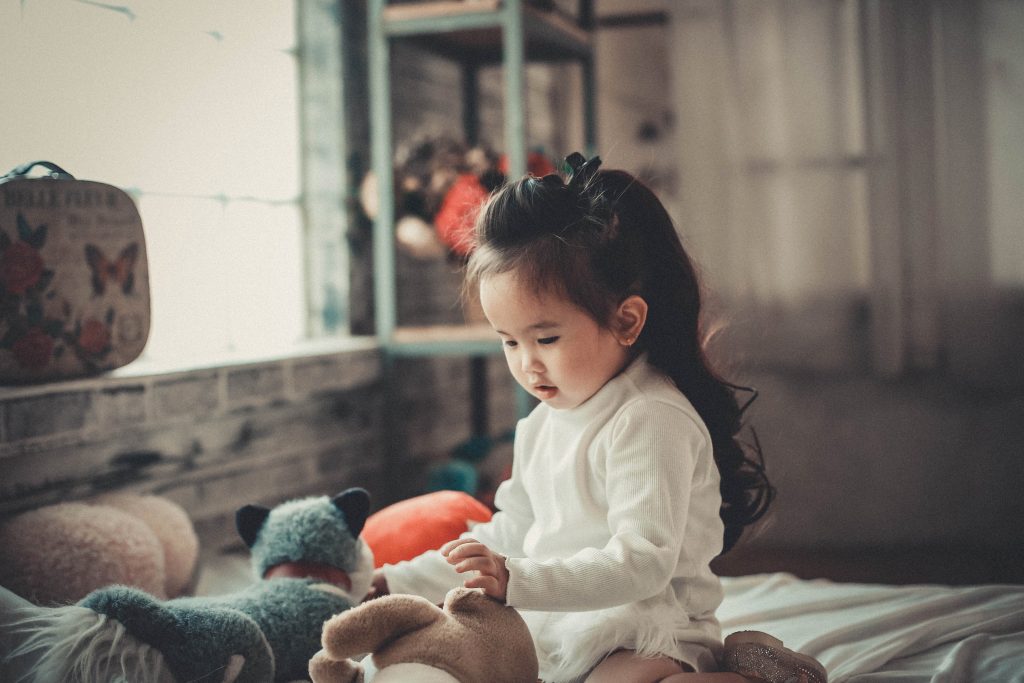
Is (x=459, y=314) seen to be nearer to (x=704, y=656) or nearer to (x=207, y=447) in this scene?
(x=207, y=447)

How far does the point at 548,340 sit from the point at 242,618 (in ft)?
1.56

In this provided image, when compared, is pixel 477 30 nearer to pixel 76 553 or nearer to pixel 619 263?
pixel 619 263

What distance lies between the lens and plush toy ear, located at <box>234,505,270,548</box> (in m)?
1.30

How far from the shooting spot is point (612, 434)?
112cm

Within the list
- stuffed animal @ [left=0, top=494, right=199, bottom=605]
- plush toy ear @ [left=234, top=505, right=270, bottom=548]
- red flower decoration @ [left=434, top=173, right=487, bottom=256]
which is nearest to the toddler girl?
plush toy ear @ [left=234, top=505, right=270, bottom=548]

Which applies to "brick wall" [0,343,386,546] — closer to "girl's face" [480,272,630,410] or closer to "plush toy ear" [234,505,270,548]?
"plush toy ear" [234,505,270,548]

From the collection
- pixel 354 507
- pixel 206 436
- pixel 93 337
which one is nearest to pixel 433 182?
pixel 206 436

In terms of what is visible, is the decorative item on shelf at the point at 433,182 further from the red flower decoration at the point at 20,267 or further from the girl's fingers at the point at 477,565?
the girl's fingers at the point at 477,565

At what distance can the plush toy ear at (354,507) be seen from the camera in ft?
4.22

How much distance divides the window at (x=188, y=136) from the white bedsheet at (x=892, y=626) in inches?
46.8

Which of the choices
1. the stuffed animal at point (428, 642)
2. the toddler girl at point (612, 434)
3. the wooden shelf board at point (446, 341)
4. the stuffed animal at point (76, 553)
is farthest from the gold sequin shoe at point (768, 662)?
the wooden shelf board at point (446, 341)

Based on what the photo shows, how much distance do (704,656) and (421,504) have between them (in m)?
0.57

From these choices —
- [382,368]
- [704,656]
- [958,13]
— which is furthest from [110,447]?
[958,13]

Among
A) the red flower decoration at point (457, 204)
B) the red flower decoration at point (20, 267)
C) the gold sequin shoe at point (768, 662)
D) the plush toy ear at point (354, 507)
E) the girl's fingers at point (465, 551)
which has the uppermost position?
the red flower decoration at point (457, 204)
